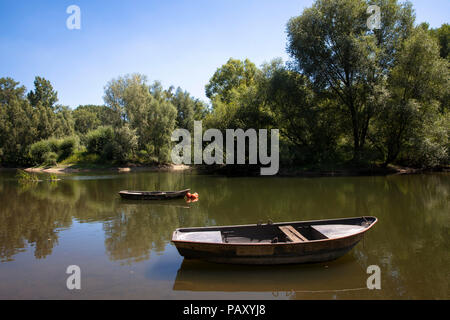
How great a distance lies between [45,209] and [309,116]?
87.9ft

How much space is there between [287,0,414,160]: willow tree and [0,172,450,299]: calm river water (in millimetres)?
16221

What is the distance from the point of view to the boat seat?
8539 mm

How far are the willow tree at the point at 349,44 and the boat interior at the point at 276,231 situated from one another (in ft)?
78.4

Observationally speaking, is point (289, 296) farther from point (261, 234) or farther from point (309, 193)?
point (309, 193)

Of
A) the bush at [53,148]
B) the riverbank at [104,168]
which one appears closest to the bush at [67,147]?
the bush at [53,148]

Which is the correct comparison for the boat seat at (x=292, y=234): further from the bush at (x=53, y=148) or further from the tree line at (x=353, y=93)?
the bush at (x=53, y=148)

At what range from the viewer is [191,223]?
13766mm

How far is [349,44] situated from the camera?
30.0 metres

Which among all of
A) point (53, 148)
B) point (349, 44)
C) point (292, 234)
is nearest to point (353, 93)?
point (349, 44)

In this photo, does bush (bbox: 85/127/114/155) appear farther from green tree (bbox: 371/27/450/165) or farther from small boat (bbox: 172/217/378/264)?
small boat (bbox: 172/217/378/264)

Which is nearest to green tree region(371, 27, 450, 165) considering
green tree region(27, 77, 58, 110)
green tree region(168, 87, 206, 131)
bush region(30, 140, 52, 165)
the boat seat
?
the boat seat

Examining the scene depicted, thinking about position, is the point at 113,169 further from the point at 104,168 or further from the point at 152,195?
the point at 152,195

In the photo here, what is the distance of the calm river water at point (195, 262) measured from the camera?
23.5 ft

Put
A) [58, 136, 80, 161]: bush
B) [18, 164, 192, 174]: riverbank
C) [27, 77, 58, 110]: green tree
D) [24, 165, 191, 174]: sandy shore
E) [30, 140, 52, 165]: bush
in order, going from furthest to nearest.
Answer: [27, 77, 58, 110]: green tree, [58, 136, 80, 161]: bush, [30, 140, 52, 165]: bush, [18, 164, 192, 174]: riverbank, [24, 165, 191, 174]: sandy shore
